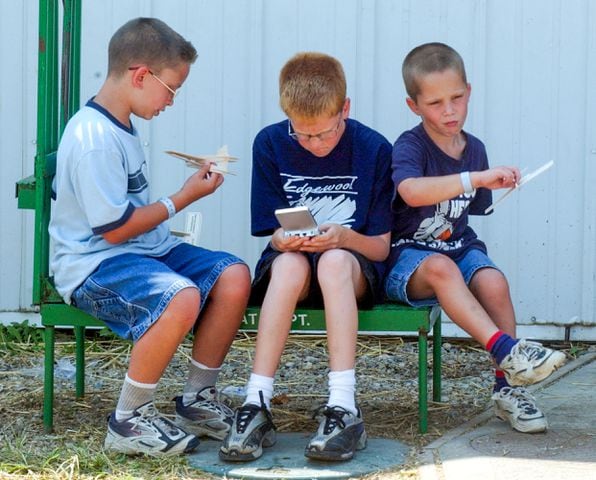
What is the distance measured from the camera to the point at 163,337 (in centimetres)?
346

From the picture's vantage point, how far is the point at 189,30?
206 inches

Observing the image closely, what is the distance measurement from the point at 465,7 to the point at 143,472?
267 centimetres

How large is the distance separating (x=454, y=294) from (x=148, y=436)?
1002 millimetres

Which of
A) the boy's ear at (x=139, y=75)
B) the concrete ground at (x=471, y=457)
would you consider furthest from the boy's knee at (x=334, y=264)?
the boy's ear at (x=139, y=75)

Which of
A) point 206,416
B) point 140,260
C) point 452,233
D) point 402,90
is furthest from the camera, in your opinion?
point 402,90

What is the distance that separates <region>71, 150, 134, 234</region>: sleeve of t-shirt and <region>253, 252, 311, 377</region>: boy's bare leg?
479mm

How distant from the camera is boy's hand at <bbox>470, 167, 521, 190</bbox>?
11.8ft

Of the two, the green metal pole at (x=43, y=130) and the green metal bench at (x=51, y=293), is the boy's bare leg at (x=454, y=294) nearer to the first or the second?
the green metal bench at (x=51, y=293)

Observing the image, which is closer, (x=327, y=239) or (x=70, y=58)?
(x=327, y=239)

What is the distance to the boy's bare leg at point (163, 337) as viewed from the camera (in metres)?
3.44

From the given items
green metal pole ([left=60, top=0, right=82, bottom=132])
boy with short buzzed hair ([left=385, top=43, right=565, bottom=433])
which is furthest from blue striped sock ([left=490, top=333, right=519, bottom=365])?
green metal pole ([left=60, top=0, right=82, bottom=132])

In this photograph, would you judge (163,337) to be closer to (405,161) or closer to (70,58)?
(405,161)

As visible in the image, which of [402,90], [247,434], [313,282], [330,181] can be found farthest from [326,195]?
[402,90]

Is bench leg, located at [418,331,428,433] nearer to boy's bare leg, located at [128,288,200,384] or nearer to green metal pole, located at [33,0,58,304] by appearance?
boy's bare leg, located at [128,288,200,384]
